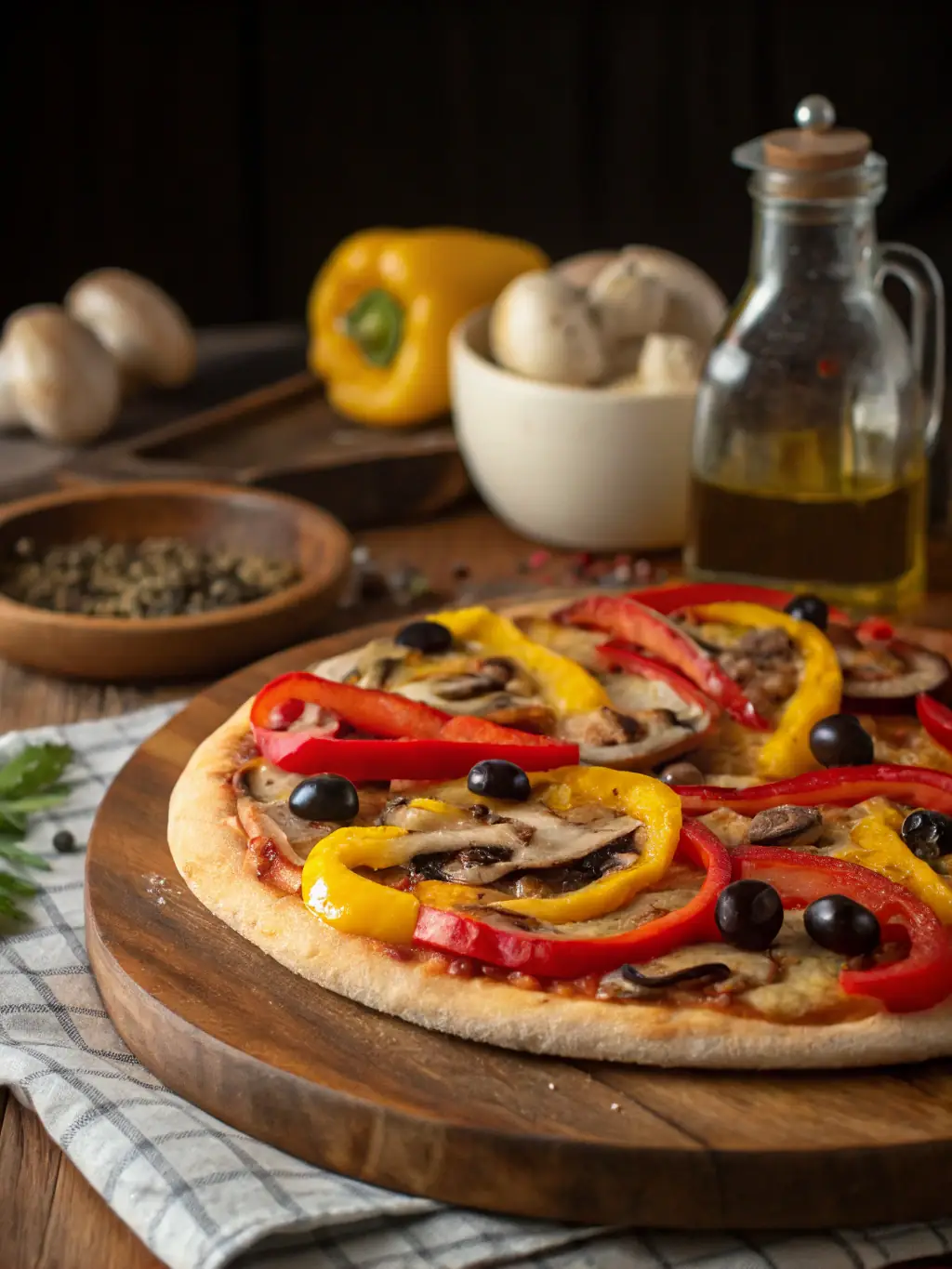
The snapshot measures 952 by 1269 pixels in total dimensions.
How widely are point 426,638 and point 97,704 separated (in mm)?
1009

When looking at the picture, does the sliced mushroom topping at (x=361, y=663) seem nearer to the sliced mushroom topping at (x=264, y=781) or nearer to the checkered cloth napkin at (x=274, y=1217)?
the sliced mushroom topping at (x=264, y=781)

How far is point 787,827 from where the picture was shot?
278 cm

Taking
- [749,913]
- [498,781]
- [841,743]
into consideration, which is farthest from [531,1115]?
[841,743]

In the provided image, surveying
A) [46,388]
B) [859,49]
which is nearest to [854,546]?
[46,388]

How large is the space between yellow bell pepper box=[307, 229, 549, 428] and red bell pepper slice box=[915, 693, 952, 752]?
271cm

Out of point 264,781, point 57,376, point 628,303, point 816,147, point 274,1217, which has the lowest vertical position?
point 274,1217

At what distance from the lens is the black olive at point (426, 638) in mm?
3516

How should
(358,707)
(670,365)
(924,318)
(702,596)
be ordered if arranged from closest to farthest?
(358,707) → (702,596) → (924,318) → (670,365)

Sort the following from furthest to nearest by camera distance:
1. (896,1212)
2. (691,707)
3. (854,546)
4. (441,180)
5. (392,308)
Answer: (441,180) → (392,308) → (854,546) → (691,707) → (896,1212)

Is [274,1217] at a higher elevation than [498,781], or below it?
below

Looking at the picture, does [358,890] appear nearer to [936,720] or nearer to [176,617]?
[936,720]

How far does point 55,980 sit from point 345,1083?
765 millimetres

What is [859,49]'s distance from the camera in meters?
8.27

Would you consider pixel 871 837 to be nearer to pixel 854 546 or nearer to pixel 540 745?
pixel 540 745
